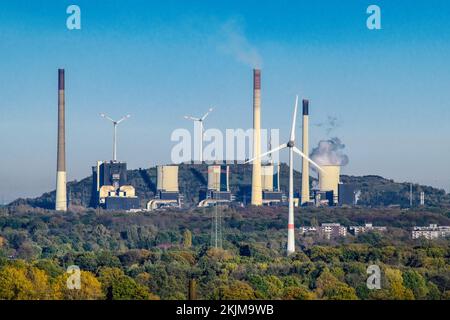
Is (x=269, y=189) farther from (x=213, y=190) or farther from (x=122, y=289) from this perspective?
(x=122, y=289)

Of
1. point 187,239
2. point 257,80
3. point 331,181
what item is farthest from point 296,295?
point 331,181

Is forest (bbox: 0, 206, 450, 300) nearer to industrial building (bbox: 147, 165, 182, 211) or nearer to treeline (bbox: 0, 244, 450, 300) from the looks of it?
treeline (bbox: 0, 244, 450, 300)

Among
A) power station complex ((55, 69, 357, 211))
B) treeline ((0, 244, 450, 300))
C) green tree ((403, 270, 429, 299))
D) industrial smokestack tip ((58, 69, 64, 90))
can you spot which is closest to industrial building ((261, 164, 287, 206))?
power station complex ((55, 69, 357, 211))

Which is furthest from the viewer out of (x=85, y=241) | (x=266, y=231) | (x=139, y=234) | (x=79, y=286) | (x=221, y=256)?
(x=266, y=231)

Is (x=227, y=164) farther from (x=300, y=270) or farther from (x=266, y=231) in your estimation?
(x=300, y=270)
